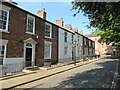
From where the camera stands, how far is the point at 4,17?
10922 mm

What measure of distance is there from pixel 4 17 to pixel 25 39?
3.28 m

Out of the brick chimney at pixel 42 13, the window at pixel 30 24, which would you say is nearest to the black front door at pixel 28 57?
the window at pixel 30 24

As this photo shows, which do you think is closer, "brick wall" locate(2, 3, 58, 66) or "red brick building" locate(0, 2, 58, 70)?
"red brick building" locate(0, 2, 58, 70)

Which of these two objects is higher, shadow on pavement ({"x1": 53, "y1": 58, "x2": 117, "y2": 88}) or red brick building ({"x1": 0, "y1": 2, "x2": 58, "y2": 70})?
red brick building ({"x1": 0, "y1": 2, "x2": 58, "y2": 70})

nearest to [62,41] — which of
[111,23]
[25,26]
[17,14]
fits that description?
[25,26]

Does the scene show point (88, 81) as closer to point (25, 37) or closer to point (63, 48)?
point (25, 37)

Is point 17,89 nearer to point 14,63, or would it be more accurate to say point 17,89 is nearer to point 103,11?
point 14,63

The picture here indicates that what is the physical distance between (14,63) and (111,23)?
9968 millimetres

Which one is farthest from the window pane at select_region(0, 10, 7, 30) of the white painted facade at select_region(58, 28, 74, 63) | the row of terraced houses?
the white painted facade at select_region(58, 28, 74, 63)

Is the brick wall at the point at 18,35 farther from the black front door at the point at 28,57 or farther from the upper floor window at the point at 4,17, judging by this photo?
the black front door at the point at 28,57

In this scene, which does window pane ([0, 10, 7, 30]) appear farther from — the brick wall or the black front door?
the black front door

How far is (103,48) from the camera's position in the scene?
179 ft

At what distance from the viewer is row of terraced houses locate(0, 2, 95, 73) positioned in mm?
10743

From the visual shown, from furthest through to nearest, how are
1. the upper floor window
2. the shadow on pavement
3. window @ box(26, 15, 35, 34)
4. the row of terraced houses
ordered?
window @ box(26, 15, 35, 34) < the row of terraced houses < the upper floor window < the shadow on pavement
